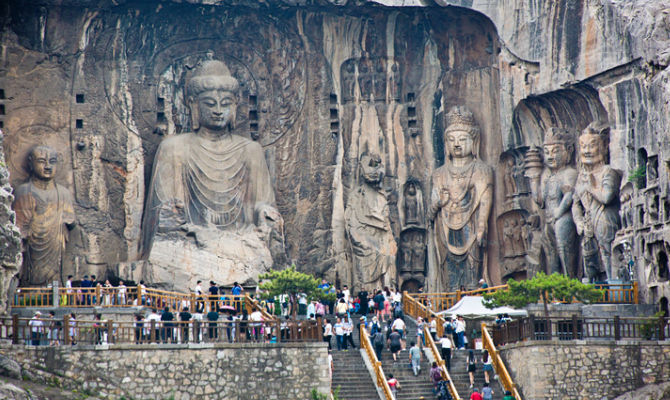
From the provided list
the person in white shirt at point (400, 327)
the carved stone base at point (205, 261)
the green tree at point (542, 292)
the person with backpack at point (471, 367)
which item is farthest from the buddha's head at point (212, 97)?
the person with backpack at point (471, 367)

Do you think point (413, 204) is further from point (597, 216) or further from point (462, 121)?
point (597, 216)

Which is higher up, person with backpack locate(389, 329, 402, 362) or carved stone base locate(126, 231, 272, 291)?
carved stone base locate(126, 231, 272, 291)

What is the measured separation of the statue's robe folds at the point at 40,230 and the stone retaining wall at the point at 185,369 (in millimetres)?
10197

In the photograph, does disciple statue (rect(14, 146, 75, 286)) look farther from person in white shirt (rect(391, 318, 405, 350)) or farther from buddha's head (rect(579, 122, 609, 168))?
buddha's head (rect(579, 122, 609, 168))

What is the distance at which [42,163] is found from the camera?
43.7m

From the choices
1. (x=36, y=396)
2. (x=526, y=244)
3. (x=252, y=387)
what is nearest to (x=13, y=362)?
(x=36, y=396)

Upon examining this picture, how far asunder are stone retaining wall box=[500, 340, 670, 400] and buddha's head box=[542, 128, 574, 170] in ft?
29.7

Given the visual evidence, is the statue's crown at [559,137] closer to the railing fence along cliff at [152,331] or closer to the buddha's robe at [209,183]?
the buddha's robe at [209,183]

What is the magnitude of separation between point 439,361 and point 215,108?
1373 cm

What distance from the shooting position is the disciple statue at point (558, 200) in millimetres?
42156

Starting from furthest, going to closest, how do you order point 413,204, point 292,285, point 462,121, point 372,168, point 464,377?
point 413,204 → point 372,168 → point 462,121 → point 292,285 → point 464,377

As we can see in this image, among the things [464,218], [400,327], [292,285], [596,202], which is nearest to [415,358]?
[400,327]

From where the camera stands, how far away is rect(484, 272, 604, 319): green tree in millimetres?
37000

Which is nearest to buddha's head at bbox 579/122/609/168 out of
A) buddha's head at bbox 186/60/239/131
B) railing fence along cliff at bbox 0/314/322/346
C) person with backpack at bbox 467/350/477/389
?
person with backpack at bbox 467/350/477/389
